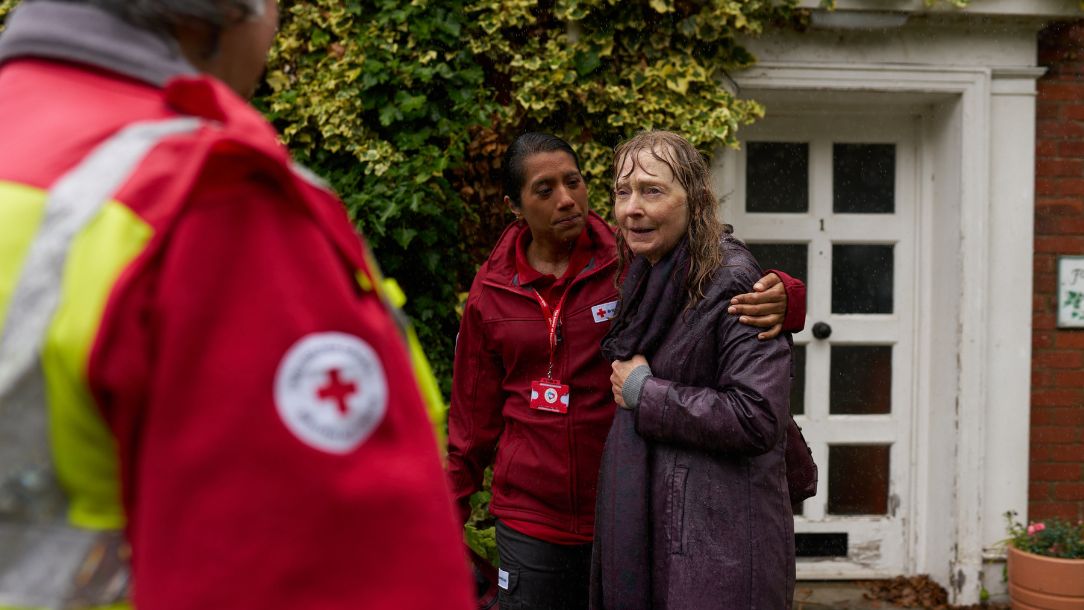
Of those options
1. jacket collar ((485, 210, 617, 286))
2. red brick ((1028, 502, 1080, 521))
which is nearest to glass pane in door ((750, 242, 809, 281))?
red brick ((1028, 502, 1080, 521))

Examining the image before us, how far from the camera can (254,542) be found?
2.60 feet

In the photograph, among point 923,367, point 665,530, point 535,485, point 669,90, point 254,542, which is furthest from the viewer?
point 923,367

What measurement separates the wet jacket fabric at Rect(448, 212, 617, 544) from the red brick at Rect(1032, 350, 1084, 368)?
2.78 metres

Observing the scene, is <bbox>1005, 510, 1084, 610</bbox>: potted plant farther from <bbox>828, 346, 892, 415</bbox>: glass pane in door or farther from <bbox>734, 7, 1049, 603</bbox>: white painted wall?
<bbox>828, 346, 892, 415</bbox>: glass pane in door

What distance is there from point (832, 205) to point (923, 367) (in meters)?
0.97

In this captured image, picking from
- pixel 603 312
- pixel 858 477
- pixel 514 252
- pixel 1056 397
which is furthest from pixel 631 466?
pixel 1056 397

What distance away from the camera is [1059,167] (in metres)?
4.85

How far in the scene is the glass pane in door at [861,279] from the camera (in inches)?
203

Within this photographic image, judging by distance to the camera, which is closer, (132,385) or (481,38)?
(132,385)

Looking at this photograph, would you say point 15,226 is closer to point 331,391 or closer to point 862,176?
point 331,391

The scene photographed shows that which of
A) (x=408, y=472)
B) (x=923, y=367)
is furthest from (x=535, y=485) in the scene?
(x=923, y=367)

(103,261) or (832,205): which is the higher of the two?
(832,205)

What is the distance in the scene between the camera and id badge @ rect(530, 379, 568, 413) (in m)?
3.03

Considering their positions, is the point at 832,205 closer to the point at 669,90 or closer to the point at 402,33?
the point at 669,90
